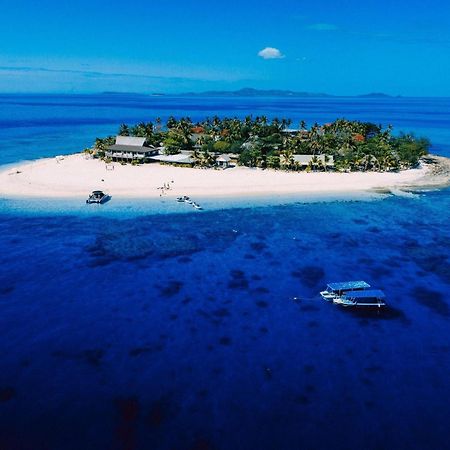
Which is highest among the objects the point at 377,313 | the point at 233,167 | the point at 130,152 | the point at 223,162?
the point at 130,152

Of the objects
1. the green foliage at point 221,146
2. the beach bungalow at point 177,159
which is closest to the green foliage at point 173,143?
the beach bungalow at point 177,159

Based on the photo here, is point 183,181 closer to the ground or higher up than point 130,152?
closer to the ground

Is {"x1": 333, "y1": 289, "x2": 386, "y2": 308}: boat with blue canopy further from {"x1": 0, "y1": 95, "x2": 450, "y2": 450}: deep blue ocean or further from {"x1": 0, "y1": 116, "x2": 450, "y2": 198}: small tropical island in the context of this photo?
{"x1": 0, "y1": 116, "x2": 450, "y2": 198}: small tropical island

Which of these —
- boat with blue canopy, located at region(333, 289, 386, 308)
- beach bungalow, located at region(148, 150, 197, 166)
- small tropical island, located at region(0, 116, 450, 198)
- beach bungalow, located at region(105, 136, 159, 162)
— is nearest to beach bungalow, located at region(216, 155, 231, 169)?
small tropical island, located at region(0, 116, 450, 198)

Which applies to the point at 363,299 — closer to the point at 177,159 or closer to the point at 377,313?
the point at 377,313

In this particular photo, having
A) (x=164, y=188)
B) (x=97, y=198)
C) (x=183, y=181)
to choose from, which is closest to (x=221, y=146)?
(x=183, y=181)

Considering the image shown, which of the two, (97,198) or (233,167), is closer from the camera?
(97,198)

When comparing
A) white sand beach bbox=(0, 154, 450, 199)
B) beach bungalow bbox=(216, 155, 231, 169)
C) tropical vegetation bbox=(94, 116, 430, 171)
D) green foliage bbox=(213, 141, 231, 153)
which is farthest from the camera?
green foliage bbox=(213, 141, 231, 153)
